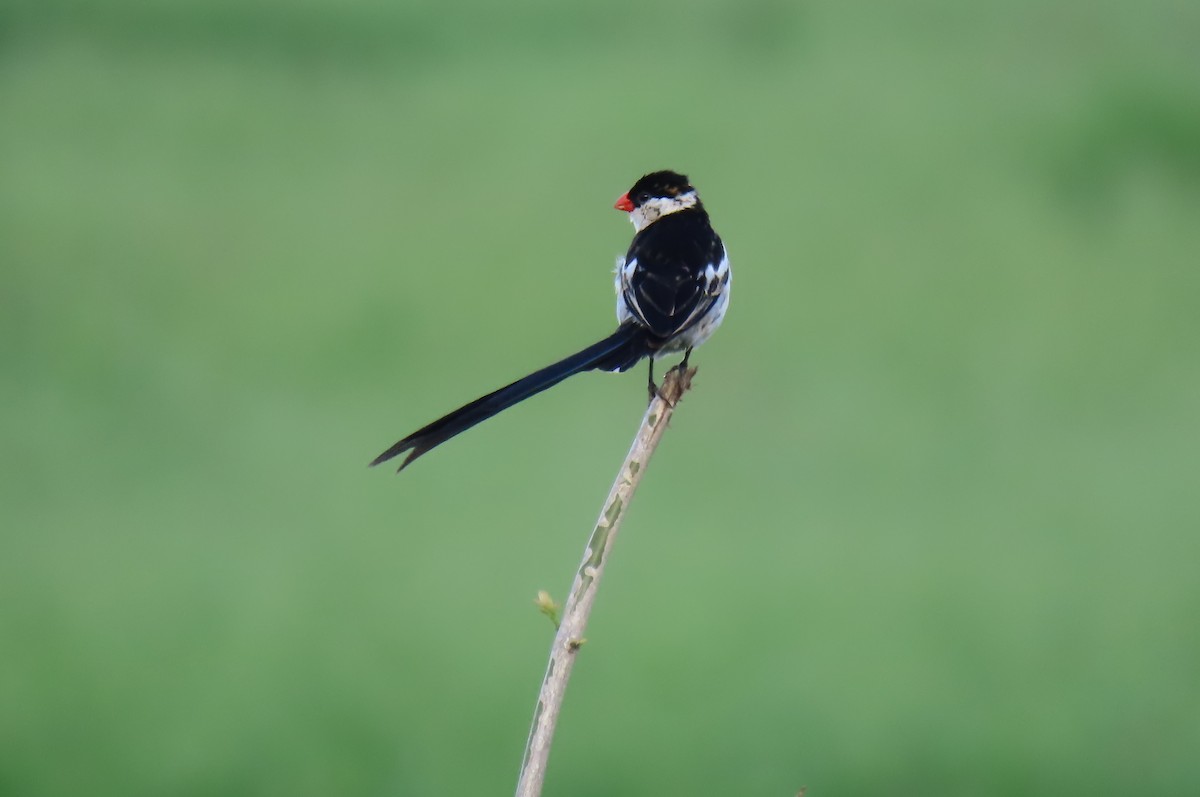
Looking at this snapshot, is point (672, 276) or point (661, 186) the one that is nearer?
point (672, 276)

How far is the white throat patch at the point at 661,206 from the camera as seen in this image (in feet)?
16.6

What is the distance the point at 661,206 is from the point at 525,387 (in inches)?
82.6

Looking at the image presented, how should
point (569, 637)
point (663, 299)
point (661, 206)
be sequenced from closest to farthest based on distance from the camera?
point (569, 637) → point (663, 299) → point (661, 206)

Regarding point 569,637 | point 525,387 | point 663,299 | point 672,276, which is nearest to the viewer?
point 569,637

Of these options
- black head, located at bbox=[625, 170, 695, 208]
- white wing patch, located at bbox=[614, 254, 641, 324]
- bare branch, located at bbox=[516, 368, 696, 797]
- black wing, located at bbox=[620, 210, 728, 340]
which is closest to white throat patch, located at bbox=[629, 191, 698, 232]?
black head, located at bbox=[625, 170, 695, 208]

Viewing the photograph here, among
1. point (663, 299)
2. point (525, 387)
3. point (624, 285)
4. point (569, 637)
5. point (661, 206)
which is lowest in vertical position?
point (569, 637)

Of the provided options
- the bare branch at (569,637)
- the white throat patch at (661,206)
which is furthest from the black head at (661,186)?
the bare branch at (569,637)

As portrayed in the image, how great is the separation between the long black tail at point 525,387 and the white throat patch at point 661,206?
1221 millimetres

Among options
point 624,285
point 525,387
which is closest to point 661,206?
point 624,285

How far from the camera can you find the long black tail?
8.71 feet

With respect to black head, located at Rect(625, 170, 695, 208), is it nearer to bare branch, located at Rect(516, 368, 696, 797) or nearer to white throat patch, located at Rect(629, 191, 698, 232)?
white throat patch, located at Rect(629, 191, 698, 232)

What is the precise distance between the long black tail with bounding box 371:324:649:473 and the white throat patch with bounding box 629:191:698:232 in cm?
122

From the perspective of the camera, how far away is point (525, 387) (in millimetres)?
3127

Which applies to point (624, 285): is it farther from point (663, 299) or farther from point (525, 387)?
point (525, 387)
